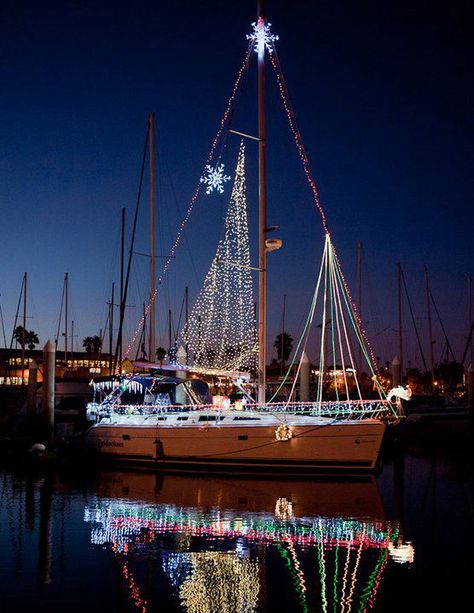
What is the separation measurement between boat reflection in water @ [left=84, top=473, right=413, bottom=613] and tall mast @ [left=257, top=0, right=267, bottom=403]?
4.27 meters

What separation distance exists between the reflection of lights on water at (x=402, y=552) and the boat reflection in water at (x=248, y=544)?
2 centimetres

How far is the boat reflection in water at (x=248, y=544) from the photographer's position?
9.58 meters

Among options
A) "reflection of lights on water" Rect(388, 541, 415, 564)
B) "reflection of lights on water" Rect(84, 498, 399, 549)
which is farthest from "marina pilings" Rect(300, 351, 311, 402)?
"reflection of lights on water" Rect(388, 541, 415, 564)

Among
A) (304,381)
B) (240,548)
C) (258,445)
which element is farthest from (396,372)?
(240,548)

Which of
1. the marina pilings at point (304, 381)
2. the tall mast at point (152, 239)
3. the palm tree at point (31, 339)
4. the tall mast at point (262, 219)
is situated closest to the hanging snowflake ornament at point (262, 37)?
the tall mast at point (262, 219)

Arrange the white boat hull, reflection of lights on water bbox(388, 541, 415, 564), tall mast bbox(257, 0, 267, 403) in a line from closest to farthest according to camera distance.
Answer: reflection of lights on water bbox(388, 541, 415, 564) → the white boat hull → tall mast bbox(257, 0, 267, 403)

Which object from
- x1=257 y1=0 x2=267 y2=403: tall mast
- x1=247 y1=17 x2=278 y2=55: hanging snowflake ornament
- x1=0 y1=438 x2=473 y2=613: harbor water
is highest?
x1=247 y1=17 x2=278 y2=55: hanging snowflake ornament

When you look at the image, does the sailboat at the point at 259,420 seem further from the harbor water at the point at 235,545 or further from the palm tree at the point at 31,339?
the palm tree at the point at 31,339

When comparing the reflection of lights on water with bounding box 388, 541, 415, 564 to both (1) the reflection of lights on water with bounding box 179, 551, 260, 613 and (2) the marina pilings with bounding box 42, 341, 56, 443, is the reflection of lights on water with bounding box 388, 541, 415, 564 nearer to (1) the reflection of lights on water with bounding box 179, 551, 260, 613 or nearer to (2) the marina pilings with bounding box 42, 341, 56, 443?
(1) the reflection of lights on water with bounding box 179, 551, 260, 613

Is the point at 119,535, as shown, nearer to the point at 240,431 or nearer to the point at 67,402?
the point at 240,431

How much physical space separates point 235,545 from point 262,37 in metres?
17.6

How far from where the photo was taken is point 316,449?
21797 mm

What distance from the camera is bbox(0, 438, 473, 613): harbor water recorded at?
9.50 metres

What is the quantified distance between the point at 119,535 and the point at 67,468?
37.9ft
